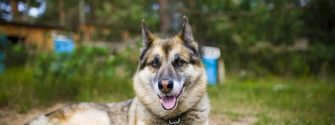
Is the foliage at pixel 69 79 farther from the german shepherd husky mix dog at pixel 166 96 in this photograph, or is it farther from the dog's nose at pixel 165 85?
the dog's nose at pixel 165 85

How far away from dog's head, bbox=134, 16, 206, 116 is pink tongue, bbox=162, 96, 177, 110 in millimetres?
41

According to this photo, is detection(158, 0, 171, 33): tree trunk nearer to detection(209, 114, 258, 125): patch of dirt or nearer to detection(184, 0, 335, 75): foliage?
detection(184, 0, 335, 75): foliage

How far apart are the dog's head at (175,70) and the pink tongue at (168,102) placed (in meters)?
0.04

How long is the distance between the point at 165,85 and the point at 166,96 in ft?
0.69

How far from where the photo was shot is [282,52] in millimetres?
12945

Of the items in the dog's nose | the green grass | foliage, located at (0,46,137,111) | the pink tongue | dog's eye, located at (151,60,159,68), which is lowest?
the green grass

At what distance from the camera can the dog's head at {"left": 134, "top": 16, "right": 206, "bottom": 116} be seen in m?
4.48

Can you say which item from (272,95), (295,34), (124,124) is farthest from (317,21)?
(124,124)

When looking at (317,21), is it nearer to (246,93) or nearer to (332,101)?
(246,93)

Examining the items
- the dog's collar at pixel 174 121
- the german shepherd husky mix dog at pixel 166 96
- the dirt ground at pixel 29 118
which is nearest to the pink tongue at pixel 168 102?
the german shepherd husky mix dog at pixel 166 96

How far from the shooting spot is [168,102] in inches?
170

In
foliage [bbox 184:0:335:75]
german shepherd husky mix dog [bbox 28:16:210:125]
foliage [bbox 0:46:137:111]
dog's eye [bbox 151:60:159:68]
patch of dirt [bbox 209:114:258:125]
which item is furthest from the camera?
foliage [bbox 184:0:335:75]

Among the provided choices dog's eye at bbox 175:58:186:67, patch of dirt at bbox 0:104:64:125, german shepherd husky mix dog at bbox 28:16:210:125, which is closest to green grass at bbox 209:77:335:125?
german shepherd husky mix dog at bbox 28:16:210:125

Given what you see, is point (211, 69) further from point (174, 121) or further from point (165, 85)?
point (165, 85)
